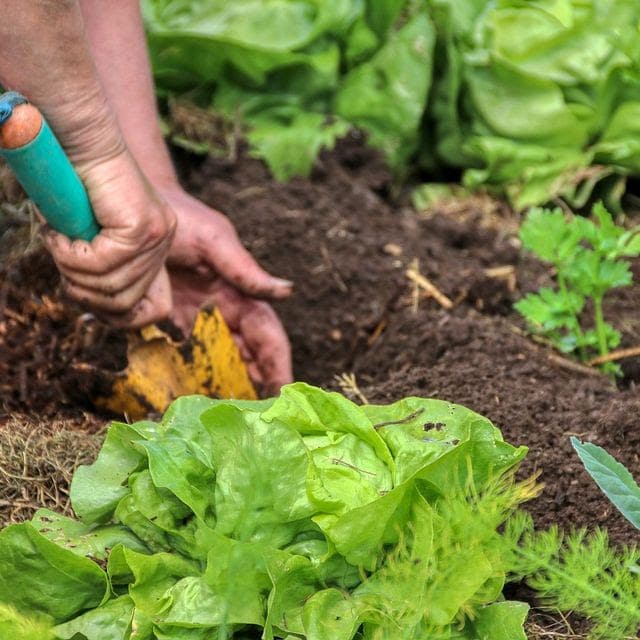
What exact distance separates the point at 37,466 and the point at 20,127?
1.82ft

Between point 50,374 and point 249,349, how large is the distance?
0.47m

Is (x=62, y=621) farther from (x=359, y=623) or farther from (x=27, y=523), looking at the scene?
(x=359, y=623)

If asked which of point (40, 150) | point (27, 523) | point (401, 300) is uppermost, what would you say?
point (40, 150)

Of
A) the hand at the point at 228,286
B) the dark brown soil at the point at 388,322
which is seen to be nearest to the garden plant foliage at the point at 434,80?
the dark brown soil at the point at 388,322

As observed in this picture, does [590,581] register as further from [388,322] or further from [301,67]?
[301,67]

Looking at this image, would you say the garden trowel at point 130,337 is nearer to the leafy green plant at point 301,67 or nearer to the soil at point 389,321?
the soil at point 389,321

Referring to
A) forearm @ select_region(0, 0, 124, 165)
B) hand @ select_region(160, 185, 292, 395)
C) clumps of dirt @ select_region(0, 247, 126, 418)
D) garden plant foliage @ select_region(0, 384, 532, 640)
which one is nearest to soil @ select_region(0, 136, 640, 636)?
clumps of dirt @ select_region(0, 247, 126, 418)

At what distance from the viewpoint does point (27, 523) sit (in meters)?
1.30

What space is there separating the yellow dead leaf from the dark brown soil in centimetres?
8

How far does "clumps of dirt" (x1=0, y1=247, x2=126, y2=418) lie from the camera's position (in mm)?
2045

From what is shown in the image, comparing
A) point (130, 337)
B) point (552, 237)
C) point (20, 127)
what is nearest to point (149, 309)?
point (130, 337)

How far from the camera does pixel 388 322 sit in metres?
2.47

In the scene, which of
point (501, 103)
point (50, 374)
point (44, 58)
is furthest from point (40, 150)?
point (501, 103)

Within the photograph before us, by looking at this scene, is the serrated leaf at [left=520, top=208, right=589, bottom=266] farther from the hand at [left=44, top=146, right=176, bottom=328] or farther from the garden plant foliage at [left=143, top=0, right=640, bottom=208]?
the garden plant foliage at [left=143, top=0, right=640, bottom=208]
